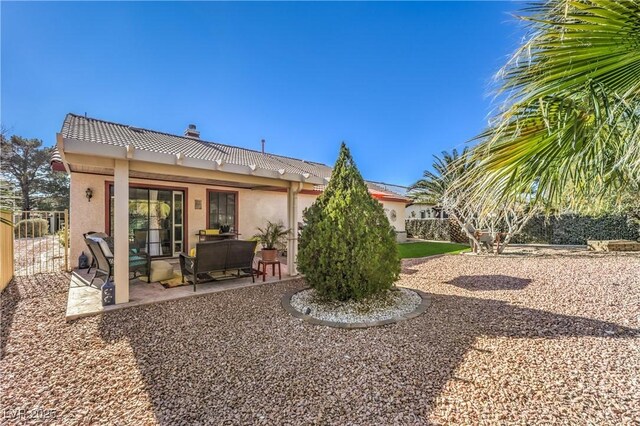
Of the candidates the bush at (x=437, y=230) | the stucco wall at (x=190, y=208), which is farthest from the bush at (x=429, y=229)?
the stucco wall at (x=190, y=208)

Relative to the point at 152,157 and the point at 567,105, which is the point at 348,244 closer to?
the point at 567,105

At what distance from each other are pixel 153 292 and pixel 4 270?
398cm

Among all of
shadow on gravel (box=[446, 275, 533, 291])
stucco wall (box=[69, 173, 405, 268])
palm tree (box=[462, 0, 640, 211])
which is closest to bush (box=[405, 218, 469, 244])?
stucco wall (box=[69, 173, 405, 268])

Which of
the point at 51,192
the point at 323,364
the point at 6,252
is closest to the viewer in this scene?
the point at 323,364

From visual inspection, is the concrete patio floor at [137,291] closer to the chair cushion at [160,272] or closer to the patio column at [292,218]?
the chair cushion at [160,272]

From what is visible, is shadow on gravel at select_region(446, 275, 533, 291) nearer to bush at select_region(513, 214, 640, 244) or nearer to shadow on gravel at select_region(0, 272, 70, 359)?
shadow on gravel at select_region(0, 272, 70, 359)

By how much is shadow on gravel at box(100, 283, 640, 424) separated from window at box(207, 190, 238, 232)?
6.25 metres

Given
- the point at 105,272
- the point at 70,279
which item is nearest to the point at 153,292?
the point at 105,272

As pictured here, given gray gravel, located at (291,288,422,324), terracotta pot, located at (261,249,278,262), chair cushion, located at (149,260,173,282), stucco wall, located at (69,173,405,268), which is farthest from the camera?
stucco wall, located at (69,173,405,268)

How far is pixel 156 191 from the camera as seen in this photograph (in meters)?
10.4

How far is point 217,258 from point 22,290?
4.65m

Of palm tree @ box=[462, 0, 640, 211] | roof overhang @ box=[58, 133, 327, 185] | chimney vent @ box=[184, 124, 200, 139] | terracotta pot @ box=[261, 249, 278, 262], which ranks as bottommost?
terracotta pot @ box=[261, 249, 278, 262]

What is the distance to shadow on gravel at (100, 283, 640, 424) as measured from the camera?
2.74 meters

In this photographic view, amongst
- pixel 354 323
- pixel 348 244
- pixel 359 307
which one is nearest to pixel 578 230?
pixel 359 307
